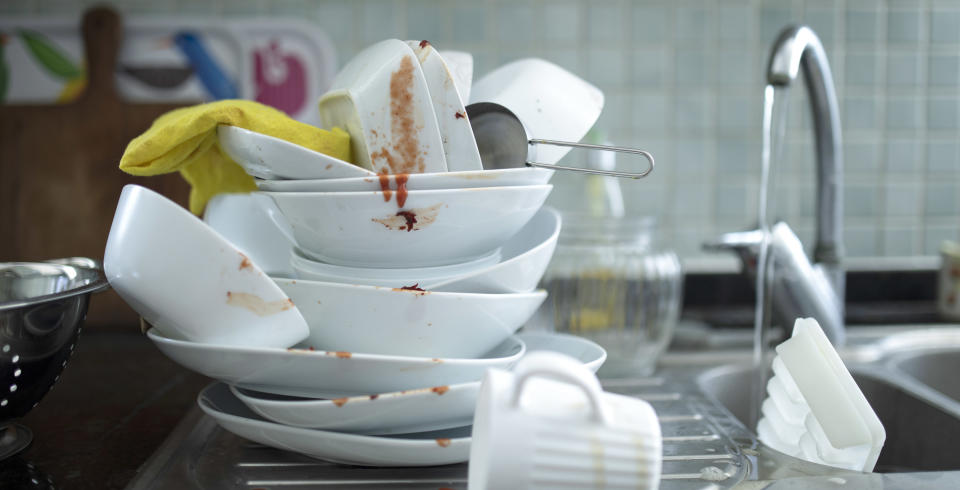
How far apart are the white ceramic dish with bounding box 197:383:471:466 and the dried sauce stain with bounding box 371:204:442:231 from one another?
14 centimetres

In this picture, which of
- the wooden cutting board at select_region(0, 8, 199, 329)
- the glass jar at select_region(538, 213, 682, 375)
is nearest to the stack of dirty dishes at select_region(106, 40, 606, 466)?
the glass jar at select_region(538, 213, 682, 375)

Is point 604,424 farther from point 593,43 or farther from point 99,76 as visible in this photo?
point 99,76

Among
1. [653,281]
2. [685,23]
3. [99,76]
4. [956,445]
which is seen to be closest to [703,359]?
[653,281]

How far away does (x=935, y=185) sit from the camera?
136 cm

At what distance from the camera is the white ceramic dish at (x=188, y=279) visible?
0.44 metres

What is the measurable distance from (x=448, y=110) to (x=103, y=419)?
0.42 m

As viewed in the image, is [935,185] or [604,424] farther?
[935,185]

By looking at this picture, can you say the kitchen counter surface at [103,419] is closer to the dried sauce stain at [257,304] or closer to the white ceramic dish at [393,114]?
the dried sauce stain at [257,304]

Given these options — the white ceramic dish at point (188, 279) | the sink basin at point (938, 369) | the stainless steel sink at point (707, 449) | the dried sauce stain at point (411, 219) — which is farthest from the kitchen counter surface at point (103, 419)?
the sink basin at point (938, 369)

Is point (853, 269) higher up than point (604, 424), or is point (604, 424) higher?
point (604, 424)

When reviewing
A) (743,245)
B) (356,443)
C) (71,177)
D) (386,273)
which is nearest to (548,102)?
(386,273)

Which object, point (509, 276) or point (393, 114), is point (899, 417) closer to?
point (509, 276)

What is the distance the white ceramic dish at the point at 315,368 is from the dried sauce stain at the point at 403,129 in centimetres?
13

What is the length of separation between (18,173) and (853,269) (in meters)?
1.40
